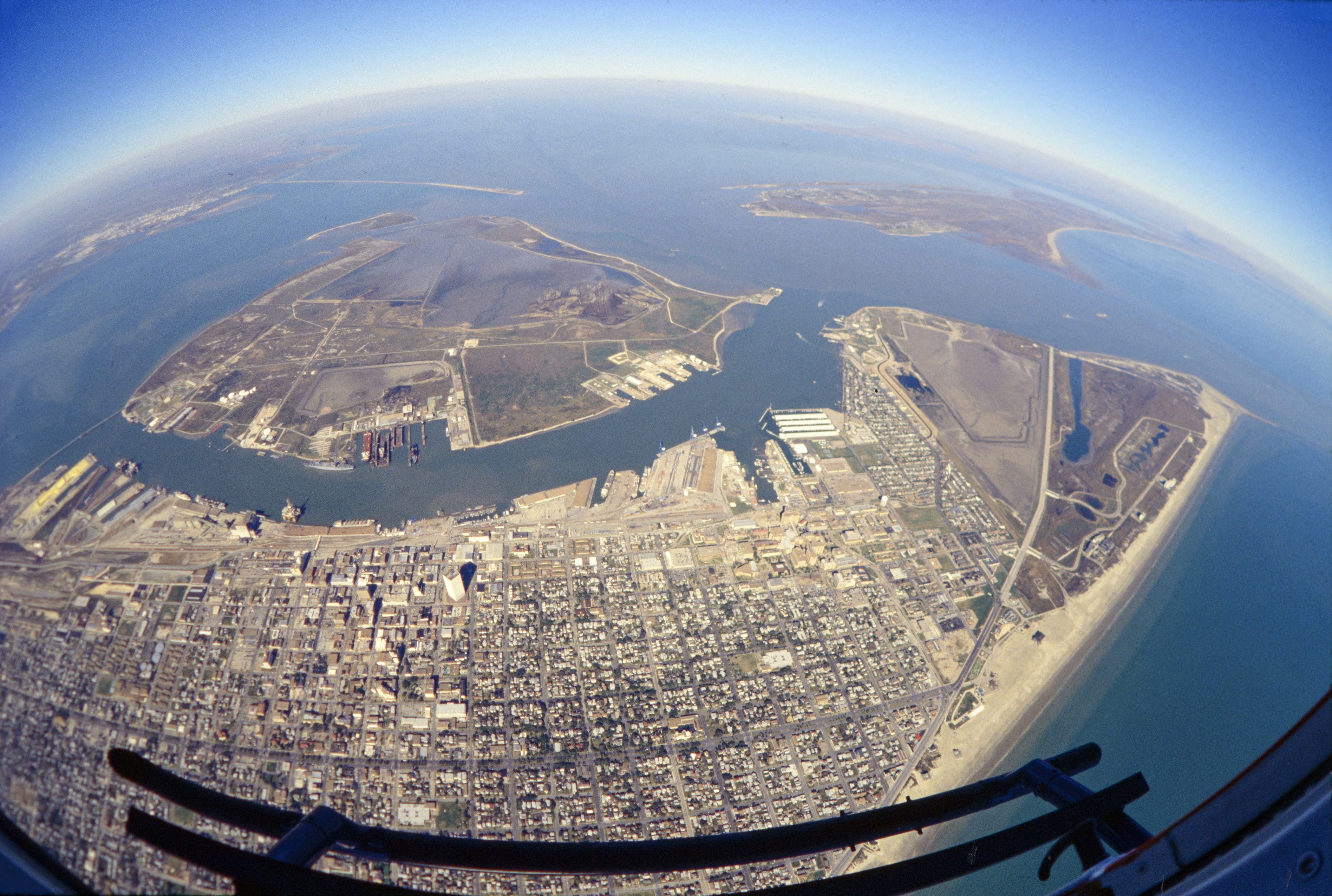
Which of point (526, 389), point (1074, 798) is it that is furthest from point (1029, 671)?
point (526, 389)

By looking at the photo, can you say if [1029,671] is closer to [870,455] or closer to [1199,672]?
[1199,672]

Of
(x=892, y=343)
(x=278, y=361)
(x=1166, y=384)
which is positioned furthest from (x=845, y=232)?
(x=278, y=361)

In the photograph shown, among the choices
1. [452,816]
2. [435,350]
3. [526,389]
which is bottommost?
[452,816]

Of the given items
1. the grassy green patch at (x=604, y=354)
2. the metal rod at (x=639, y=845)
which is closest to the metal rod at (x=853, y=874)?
the metal rod at (x=639, y=845)

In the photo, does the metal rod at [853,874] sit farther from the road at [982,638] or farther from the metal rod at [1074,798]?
the road at [982,638]

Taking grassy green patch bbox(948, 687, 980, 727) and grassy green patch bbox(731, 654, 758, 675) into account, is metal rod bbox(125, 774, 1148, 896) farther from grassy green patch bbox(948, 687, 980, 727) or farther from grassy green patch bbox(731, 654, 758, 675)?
grassy green patch bbox(948, 687, 980, 727)

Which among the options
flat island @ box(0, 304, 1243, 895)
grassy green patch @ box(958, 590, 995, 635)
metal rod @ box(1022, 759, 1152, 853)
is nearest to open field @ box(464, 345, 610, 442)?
flat island @ box(0, 304, 1243, 895)

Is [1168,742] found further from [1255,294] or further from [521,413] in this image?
[1255,294]
